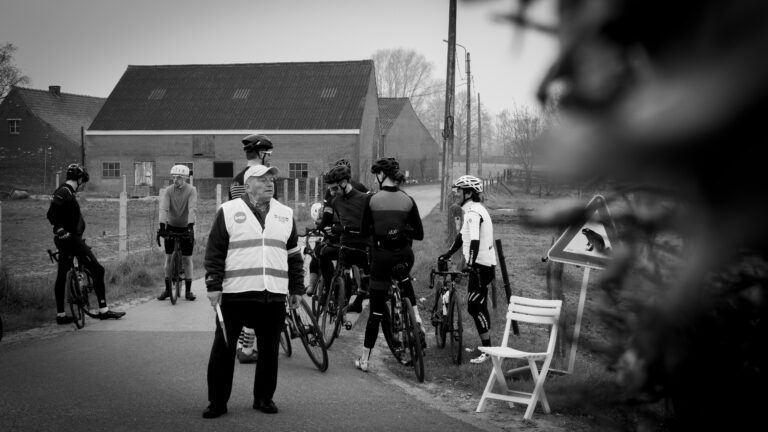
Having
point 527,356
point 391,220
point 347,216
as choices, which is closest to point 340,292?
point 347,216

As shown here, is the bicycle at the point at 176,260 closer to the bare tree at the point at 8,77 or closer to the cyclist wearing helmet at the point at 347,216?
the cyclist wearing helmet at the point at 347,216

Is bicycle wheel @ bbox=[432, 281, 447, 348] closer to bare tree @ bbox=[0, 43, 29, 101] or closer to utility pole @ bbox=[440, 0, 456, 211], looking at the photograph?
utility pole @ bbox=[440, 0, 456, 211]

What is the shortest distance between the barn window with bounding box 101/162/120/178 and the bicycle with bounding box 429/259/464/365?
51.8 m

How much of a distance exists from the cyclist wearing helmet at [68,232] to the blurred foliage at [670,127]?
10.3 metres

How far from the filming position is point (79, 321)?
423 inches

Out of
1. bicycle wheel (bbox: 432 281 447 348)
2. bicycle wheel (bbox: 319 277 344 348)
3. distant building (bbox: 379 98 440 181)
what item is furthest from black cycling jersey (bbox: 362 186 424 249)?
distant building (bbox: 379 98 440 181)

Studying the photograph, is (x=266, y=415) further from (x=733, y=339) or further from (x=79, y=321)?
(x=733, y=339)

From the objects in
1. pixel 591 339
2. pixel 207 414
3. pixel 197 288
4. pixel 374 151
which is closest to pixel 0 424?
pixel 207 414

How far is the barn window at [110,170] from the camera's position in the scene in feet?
191

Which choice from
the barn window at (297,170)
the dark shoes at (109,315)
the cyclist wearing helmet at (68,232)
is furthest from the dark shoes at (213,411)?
the barn window at (297,170)

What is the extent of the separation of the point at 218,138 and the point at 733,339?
56876 mm

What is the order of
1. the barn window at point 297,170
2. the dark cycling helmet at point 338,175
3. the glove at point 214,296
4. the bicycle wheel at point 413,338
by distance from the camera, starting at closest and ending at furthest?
the glove at point 214,296 → the bicycle wheel at point 413,338 → the dark cycling helmet at point 338,175 → the barn window at point 297,170

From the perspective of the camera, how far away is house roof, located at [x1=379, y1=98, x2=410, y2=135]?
79312 millimetres

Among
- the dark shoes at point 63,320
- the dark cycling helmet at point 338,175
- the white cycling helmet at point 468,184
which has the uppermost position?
the dark cycling helmet at point 338,175
